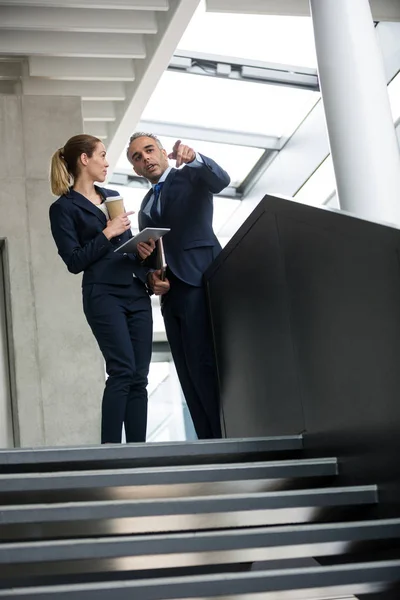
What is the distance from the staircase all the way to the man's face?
6.01ft

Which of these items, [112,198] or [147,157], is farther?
[147,157]

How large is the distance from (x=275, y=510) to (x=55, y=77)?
6.66 m

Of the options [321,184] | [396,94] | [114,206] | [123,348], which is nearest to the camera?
[123,348]

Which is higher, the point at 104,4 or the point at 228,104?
the point at 228,104

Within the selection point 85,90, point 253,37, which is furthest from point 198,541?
point 253,37

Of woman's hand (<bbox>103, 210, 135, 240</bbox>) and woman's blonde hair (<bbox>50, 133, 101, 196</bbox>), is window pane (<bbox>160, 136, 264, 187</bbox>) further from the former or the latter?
woman's hand (<bbox>103, 210, 135, 240</bbox>)

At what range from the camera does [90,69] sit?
374 inches

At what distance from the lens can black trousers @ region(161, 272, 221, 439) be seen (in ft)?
18.2

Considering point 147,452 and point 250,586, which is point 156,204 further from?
point 250,586

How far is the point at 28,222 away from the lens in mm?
8641

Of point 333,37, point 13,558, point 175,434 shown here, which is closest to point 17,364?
point 333,37

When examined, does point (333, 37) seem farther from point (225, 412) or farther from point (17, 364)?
point (17, 364)

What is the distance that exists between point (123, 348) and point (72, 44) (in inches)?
180

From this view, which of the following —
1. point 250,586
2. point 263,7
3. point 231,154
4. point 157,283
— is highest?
point 231,154
